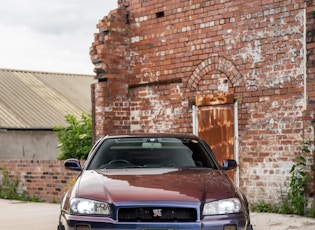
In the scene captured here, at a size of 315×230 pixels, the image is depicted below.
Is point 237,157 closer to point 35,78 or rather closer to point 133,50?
point 133,50

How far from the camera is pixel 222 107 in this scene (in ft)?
43.0

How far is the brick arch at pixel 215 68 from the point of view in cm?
1293

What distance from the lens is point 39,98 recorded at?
31125 millimetres

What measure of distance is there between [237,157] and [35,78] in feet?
74.4

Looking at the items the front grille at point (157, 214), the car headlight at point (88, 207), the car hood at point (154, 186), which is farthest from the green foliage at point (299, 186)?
the car headlight at point (88, 207)

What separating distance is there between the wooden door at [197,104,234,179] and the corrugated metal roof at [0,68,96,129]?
580 inches

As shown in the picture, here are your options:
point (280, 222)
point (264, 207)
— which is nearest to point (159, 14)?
point (264, 207)

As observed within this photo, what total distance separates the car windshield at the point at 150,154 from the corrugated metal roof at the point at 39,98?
1920cm

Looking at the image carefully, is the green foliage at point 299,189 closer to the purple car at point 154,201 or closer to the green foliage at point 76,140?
the purple car at point 154,201

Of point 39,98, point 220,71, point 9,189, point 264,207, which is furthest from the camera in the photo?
point 39,98

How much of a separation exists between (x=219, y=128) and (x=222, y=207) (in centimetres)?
699

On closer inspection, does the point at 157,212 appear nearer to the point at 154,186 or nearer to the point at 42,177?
the point at 154,186

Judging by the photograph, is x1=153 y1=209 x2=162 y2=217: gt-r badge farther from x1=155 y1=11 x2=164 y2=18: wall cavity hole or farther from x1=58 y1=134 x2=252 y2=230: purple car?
x1=155 y1=11 x2=164 y2=18: wall cavity hole

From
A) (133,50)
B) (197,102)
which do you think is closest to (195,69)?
(197,102)
